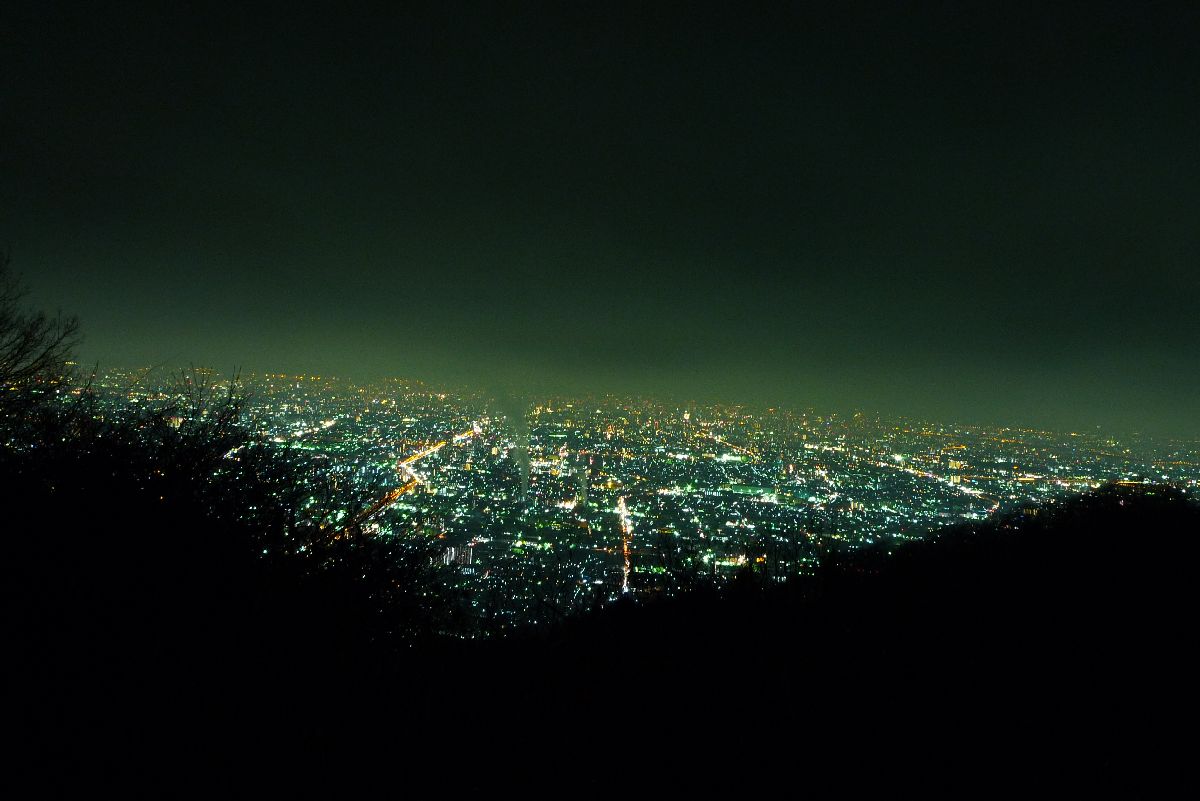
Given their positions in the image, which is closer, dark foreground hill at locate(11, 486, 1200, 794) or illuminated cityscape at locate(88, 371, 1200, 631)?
dark foreground hill at locate(11, 486, 1200, 794)

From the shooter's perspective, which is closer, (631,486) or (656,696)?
(656,696)

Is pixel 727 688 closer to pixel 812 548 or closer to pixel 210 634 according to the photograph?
pixel 210 634

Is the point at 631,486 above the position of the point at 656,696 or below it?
below

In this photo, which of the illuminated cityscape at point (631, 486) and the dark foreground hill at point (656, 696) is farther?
the illuminated cityscape at point (631, 486)

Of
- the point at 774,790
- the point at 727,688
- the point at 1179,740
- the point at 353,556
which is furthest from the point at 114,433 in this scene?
the point at 1179,740
